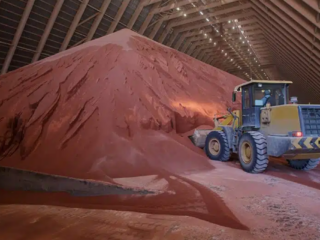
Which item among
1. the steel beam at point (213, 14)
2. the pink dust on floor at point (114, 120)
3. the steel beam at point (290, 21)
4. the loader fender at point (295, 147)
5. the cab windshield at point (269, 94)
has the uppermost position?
the steel beam at point (213, 14)

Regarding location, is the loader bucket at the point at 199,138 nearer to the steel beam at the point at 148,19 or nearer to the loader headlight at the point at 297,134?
the loader headlight at the point at 297,134

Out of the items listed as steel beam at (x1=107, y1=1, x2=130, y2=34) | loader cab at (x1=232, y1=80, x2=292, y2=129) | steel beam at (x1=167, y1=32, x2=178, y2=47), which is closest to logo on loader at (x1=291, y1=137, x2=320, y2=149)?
loader cab at (x1=232, y1=80, x2=292, y2=129)

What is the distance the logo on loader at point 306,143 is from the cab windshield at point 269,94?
1.55 metres

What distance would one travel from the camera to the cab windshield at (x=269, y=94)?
651 centimetres

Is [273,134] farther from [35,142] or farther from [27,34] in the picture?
[27,34]

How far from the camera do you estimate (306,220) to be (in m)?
3.32

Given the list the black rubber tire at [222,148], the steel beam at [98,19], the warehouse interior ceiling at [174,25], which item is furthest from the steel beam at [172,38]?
the black rubber tire at [222,148]

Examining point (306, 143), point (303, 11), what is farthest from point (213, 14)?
point (306, 143)

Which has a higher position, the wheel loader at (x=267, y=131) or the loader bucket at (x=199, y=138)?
the wheel loader at (x=267, y=131)

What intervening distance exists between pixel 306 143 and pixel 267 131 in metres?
0.99

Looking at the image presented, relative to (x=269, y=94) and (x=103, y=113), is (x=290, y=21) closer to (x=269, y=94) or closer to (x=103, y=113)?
(x=269, y=94)

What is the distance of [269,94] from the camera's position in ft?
21.6

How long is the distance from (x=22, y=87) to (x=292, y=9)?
11206 millimetres

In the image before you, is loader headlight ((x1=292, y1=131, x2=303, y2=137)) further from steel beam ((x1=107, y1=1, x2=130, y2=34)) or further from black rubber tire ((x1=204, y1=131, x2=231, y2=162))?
steel beam ((x1=107, y1=1, x2=130, y2=34))
